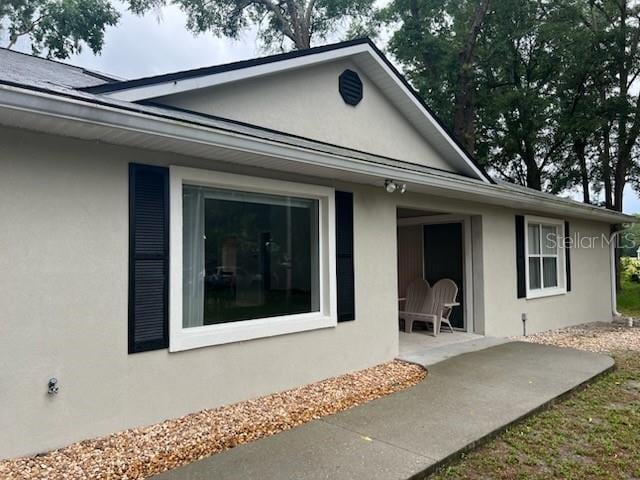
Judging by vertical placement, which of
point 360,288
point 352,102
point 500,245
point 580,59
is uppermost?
point 580,59

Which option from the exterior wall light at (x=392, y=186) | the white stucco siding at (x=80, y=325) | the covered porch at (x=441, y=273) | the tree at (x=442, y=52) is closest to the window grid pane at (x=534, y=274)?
the covered porch at (x=441, y=273)

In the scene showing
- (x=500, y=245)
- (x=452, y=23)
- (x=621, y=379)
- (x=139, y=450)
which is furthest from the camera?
(x=452, y=23)

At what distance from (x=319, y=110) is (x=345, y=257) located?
7.10 feet

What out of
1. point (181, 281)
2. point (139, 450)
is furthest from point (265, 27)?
point (139, 450)

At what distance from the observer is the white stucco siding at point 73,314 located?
3.47m

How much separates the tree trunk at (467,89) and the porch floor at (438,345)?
31.9 ft

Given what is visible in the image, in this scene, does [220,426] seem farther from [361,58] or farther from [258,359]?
[361,58]

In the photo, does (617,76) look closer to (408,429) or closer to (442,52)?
(442,52)

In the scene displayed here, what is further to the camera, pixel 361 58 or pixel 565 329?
pixel 565 329

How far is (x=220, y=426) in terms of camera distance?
414cm

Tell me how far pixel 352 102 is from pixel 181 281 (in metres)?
4.01

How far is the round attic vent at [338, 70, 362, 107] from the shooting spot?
22.7 ft

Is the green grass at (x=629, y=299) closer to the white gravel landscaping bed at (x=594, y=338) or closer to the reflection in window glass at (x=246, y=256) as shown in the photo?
the white gravel landscaping bed at (x=594, y=338)

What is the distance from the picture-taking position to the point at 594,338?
9047 millimetres
